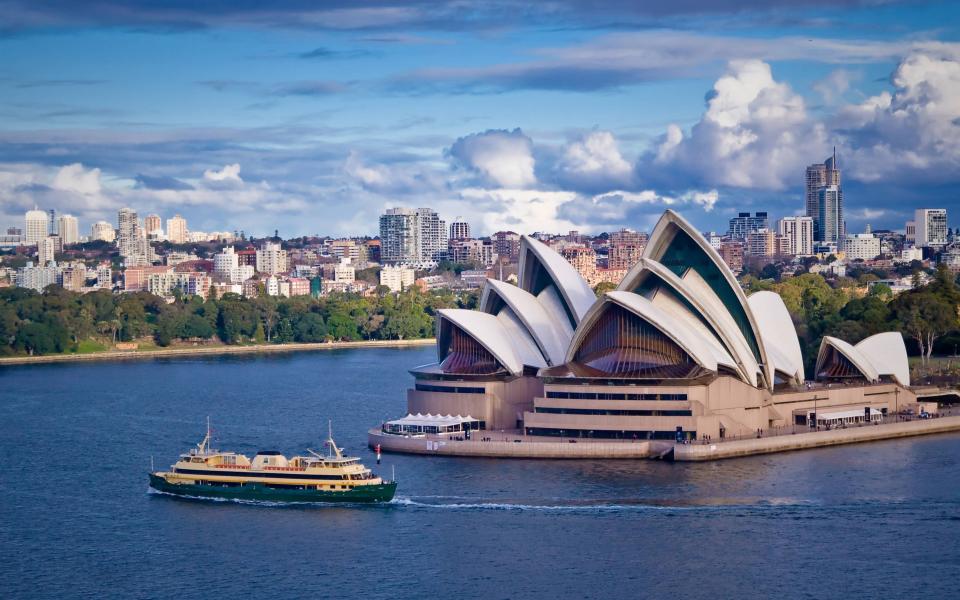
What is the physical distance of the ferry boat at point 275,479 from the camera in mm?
38938

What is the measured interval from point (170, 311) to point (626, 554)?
7796 centimetres

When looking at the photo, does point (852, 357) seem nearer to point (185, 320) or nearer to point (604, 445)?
point (604, 445)

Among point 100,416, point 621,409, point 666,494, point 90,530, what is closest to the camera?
point 90,530

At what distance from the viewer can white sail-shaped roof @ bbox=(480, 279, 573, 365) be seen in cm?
5109

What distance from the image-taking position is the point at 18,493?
136 ft

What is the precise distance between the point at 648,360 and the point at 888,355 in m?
12.1

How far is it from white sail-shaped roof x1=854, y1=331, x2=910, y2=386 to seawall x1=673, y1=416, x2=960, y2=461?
3428 millimetres

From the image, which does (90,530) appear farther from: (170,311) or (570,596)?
(170,311)

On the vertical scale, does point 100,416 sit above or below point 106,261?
below

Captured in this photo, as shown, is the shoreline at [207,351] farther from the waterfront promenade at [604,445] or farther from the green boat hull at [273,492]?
the green boat hull at [273,492]

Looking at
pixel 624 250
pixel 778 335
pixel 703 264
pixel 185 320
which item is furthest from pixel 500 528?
pixel 624 250

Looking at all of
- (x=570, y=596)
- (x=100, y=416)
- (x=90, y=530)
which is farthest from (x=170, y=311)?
(x=570, y=596)

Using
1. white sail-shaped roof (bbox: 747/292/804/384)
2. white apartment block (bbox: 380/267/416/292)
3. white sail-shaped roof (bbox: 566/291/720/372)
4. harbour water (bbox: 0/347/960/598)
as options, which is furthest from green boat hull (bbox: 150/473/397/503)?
white apartment block (bbox: 380/267/416/292)

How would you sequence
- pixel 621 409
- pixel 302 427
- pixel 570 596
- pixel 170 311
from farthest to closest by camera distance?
1. pixel 170 311
2. pixel 302 427
3. pixel 621 409
4. pixel 570 596
